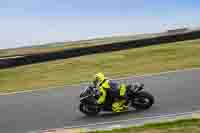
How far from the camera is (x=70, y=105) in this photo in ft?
40.2

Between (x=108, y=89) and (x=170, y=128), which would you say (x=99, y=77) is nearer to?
(x=108, y=89)

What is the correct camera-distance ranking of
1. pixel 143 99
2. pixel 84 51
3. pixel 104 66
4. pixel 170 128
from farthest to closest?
pixel 84 51 → pixel 104 66 → pixel 143 99 → pixel 170 128

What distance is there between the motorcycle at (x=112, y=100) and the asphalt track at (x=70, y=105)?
7.6 inches

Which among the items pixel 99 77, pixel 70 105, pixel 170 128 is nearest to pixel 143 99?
pixel 99 77

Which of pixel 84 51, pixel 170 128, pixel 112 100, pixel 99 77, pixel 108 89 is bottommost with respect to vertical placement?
pixel 170 128

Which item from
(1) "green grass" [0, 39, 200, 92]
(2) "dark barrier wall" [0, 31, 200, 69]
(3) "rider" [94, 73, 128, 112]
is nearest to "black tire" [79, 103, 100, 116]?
(3) "rider" [94, 73, 128, 112]

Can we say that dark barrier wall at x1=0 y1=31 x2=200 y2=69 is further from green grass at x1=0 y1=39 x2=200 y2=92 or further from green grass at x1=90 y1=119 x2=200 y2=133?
green grass at x1=90 y1=119 x2=200 y2=133

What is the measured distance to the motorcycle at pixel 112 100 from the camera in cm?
1091

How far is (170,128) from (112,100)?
261cm

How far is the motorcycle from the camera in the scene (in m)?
10.9

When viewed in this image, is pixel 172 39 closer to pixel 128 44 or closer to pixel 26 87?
pixel 128 44

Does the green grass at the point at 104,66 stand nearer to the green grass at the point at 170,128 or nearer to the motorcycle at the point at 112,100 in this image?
the motorcycle at the point at 112,100

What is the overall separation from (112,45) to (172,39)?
3.23 metres

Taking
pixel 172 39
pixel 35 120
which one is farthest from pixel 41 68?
pixel 35 120
